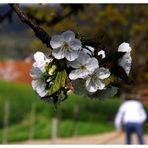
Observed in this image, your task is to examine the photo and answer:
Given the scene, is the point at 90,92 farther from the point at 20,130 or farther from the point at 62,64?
the point at 20,130

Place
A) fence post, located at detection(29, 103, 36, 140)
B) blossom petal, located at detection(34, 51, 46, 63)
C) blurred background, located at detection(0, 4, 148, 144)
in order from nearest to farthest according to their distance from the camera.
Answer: blossom petal, located at detection(34, 51, 46, 63) < fence post, located at detection(29, 103, 36, 140) < blurred background, located at detection(0, 4, 148, 144)

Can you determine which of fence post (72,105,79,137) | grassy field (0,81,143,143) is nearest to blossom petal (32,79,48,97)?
grassy field (0,81,143,143)

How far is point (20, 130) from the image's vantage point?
72.1 ft

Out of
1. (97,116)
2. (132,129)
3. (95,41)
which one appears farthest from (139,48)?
(95,41)

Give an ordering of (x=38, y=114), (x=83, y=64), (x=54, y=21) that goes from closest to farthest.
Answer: (x=83, y=64) < (x=54, y=21) < (x=38, y=114)

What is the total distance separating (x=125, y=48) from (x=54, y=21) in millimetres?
3003

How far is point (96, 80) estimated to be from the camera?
2133 mm

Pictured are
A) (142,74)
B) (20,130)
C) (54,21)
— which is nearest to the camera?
(54,21)

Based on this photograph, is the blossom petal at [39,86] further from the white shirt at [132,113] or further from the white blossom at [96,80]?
the white shirt at [132,113]

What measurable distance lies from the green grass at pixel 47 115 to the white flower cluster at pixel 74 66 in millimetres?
17521

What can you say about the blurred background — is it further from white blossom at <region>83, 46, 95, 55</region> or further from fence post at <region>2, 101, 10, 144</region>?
white blossom at <region>83, 46, 95, 55</region>

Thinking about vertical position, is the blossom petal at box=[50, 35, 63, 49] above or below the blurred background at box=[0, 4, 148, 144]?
below

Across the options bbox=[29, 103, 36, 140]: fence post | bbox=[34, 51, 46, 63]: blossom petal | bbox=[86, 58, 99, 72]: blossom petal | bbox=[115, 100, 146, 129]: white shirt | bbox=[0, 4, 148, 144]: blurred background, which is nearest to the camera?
bbox=[86, 58, 99, 72]: blossom petal

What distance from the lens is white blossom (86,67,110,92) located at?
2.12 meters
